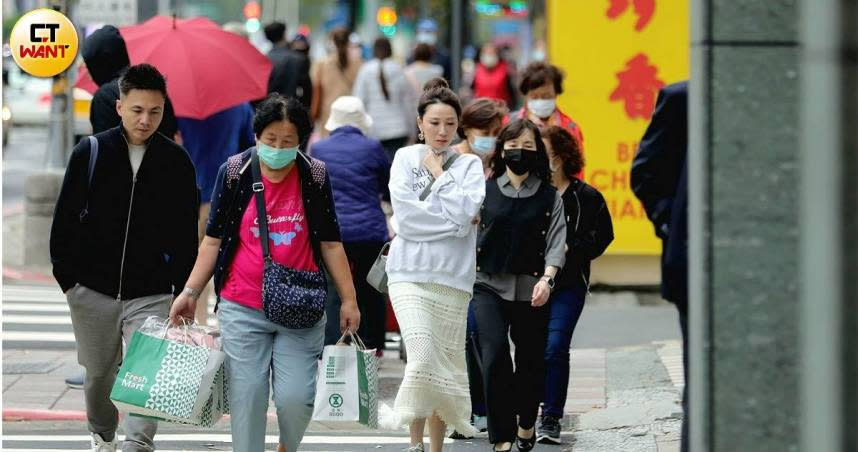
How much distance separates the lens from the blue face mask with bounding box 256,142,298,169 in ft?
21.9

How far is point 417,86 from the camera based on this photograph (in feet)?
63.8

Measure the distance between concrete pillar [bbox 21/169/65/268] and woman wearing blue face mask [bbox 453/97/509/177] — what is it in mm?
6787

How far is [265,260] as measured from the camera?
6664mm

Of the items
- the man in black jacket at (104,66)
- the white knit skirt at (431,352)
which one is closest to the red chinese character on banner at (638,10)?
the man in black jacket at (104,66)

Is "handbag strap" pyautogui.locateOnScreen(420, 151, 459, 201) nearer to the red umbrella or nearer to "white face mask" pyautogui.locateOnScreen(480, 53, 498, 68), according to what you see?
the red umbrella

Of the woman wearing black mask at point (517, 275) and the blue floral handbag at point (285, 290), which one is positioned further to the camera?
the woman wearing black mask at point (517, 275)

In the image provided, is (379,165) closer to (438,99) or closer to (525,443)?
(438,99)

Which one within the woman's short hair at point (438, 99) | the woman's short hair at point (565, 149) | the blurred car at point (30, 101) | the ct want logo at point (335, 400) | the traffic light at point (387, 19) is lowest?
the ct want logo at point (335, 400)

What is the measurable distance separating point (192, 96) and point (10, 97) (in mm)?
33669

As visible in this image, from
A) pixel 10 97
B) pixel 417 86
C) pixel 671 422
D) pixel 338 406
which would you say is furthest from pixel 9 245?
pixel 10 97

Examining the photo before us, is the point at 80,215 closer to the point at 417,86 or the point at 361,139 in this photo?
the point at 361,139

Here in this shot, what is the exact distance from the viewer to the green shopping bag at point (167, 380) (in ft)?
21.5

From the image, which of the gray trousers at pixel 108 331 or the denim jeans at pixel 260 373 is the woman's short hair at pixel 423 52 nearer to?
the gray trousers at pixel 108 331

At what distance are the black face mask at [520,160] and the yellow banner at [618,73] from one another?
6.03 metres
